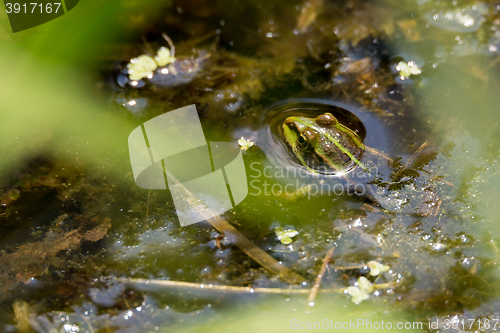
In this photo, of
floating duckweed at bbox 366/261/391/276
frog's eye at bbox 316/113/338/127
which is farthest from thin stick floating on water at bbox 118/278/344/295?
frog's eye at bbox 316/113/338/127

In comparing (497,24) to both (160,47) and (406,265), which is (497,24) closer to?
(406,265)

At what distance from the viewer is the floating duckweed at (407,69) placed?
141 inches

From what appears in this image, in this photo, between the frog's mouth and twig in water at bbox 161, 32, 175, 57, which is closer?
the frog's mouth

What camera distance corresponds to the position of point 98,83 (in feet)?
11.5

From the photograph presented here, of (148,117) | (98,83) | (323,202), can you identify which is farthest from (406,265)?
(98,83)

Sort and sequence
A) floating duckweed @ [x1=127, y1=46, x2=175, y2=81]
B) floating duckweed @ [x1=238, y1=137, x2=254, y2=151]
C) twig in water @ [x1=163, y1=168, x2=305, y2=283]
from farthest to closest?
floating duckweed @ [x1=127, y1=46, x2=175, y2=81], floating duckweed @ [x1=238, y1=137, x2=254, y2=151], twig in water @ [x1=163, y1=168, x2=305, y2=283]

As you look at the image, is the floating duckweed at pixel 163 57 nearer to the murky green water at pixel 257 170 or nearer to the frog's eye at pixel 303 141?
the murky green water at pixel 257 170

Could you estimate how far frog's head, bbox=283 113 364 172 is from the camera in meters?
3.17

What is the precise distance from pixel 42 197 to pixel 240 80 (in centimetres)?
267

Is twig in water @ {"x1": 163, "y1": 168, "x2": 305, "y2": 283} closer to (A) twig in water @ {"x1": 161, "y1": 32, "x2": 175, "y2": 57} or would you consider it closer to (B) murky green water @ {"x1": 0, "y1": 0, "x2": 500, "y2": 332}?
(B) murky green water @ {"x1": 0, "y1": 0, "x2": 500, "y2": 332}

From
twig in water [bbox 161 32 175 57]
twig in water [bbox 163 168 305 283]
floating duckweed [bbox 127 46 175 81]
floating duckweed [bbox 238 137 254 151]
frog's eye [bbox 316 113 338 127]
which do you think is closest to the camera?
twig in water [bbox 163 168 305 283]

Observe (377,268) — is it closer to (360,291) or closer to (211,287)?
(360,291)

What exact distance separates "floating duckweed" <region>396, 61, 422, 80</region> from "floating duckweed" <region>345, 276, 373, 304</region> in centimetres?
257

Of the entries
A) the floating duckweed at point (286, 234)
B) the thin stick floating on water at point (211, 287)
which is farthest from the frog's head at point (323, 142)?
the thin stick floating on water at point (211, 287)
